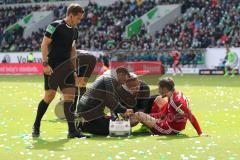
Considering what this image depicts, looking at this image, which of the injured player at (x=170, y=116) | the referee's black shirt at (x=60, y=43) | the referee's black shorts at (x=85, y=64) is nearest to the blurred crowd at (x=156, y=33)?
the referee's black shorts at (x=85, y=64)

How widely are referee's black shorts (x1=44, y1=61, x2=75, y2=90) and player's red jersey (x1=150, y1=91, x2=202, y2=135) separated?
181 centimetres

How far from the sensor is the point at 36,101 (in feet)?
63.5

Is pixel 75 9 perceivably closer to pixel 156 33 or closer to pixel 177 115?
pixel 177 115

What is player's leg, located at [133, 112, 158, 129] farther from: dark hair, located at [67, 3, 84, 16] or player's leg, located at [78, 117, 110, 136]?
dark hair, located at [67, 3, 84, 16]

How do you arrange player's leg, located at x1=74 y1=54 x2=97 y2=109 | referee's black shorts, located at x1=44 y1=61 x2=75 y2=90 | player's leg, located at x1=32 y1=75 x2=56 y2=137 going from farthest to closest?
player's leg, located at x1=74 y1=54 x2=97 y2=109 → player's leg, located at x1=32 y1=75 x2=56 y2=137 → referee's black shorts, located at x1=44 y1=61 x2=75 y2=90

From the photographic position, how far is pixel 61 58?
412 inches

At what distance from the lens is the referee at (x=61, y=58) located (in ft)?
33.7

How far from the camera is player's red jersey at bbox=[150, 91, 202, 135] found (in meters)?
9.98

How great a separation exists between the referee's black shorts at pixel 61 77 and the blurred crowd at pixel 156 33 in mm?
30950

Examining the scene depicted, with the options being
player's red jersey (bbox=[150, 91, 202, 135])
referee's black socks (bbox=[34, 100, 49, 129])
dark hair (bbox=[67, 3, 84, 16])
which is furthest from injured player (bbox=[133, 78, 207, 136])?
dark hair (bbox=[67, 3, 84, 16])

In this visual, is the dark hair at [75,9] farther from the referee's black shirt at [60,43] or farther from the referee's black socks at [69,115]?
the referee's black socks at [69,115]

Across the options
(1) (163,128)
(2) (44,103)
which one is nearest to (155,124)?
(1) (163,128)

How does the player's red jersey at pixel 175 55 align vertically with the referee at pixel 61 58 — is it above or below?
below

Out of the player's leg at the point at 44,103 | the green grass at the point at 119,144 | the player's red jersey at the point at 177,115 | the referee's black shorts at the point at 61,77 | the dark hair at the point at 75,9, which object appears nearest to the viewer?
the green grass at the point at 119,144
